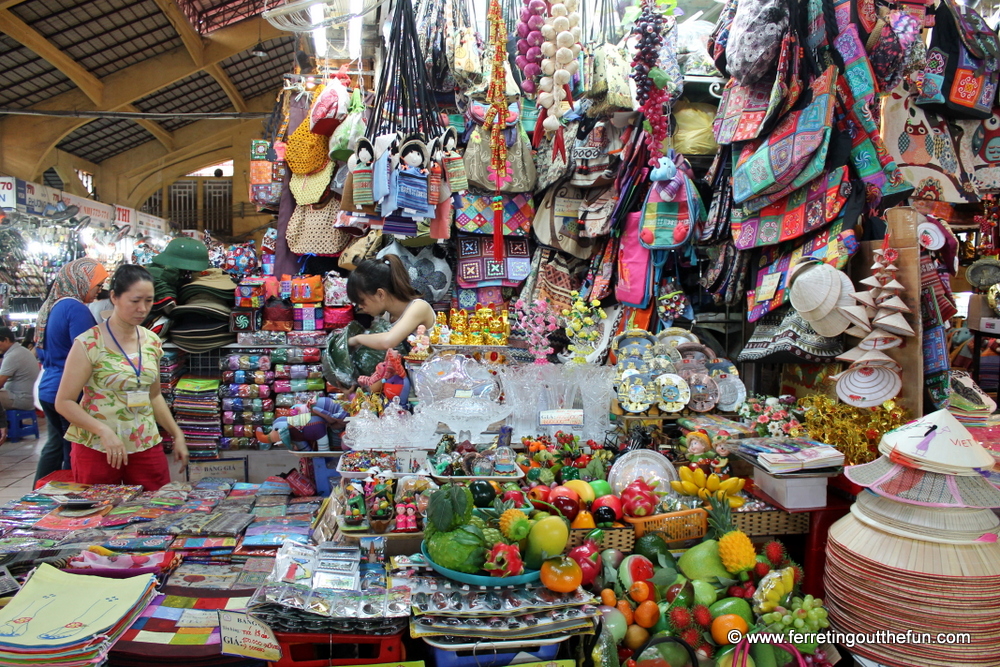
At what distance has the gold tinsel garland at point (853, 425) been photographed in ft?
6.79

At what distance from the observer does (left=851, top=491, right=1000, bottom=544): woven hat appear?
4.95ft

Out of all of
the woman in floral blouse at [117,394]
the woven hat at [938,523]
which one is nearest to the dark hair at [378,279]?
the woman in floral blouse at [117,394]

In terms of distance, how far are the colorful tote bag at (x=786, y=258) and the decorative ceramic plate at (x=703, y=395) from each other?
0.58m

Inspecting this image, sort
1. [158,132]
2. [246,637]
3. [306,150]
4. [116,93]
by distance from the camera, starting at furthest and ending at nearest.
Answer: [158,132] < [116,93] < [306,150] < [246,637]

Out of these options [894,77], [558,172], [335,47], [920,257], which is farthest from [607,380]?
[335,47]

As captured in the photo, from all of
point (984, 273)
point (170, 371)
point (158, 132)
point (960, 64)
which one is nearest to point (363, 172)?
point (170, 371)

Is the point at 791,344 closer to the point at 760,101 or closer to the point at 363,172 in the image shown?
the point at 760,101

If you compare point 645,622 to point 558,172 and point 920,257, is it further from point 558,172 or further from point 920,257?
point 558,172

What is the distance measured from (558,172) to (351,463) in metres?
3.23

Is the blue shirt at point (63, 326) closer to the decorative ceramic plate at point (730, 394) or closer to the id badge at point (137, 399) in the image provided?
the id badge at point (137, 399)

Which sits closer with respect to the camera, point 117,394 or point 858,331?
point 858,331

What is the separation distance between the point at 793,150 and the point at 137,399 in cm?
306

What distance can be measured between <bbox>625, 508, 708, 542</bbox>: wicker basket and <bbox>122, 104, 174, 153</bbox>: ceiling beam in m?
13.1

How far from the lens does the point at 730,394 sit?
2.73m
